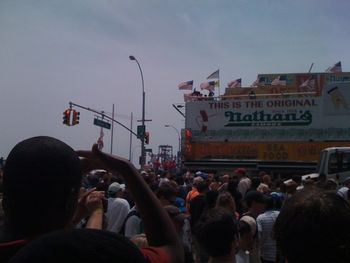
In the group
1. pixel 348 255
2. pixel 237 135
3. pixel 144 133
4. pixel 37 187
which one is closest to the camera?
pixel 37 187

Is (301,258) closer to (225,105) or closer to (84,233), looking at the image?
(84,233)

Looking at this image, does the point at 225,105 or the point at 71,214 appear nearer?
the point at 71,214

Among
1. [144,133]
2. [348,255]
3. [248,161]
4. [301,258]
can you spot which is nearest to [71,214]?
[301,258]

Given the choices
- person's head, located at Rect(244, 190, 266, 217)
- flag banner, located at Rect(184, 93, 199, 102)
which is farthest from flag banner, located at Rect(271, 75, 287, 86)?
person's head, located at Rect(244, 190, 266, 217)

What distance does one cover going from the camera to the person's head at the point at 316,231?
195 cm

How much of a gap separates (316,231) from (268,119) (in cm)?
3812

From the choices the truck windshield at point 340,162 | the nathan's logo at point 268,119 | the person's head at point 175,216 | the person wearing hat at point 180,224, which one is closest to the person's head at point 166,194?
the person wearing hat at point 180,224

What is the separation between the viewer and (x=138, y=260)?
1229mm

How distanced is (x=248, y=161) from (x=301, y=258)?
35.4 meters

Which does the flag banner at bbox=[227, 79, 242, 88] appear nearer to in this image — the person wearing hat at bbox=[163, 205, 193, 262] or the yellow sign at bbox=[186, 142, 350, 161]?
the yellow sign at bbox=[186, 142, 350, 161]

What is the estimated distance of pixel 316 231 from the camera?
1.96m

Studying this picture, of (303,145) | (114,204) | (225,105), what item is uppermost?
(225,105)

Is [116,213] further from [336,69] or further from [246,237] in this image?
[336,69]

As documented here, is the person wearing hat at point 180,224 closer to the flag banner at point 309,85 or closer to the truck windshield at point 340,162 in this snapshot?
the truck windshield at point 340,162
